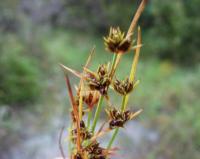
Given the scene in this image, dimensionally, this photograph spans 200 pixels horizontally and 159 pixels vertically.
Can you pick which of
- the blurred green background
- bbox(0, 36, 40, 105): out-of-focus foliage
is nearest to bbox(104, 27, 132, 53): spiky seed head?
the blurred green background

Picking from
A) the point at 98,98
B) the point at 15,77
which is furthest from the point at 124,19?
the point at 98,98

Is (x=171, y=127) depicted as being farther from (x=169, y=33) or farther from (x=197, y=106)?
(x=169, y=33)

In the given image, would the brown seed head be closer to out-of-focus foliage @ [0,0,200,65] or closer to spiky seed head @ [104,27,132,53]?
spiky seed head @ [104,27,132,53]

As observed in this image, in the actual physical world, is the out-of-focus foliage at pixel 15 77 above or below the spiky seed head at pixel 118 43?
above

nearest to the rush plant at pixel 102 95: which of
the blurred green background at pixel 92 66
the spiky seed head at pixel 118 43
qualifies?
the spiky seed head at pixel 118 43

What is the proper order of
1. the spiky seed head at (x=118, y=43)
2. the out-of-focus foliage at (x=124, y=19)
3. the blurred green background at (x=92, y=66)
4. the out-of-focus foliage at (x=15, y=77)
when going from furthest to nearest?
the out-of-focus foliage at (x=124, y=19)
the out-of-focus foliage at (x=15, y=77)
the blurred green background at (x=92, y=66)
the spiky seed head at (x=118, y=43)

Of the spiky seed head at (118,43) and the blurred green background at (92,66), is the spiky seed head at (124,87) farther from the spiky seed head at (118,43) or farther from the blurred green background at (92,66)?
the blurred green background at (92,66)

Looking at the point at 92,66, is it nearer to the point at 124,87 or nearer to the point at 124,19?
the point at 124,19

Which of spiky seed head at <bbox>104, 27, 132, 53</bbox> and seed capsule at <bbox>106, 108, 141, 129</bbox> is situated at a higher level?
spiky seed head at <bbox>104, 27, 132, 53</bbox>
